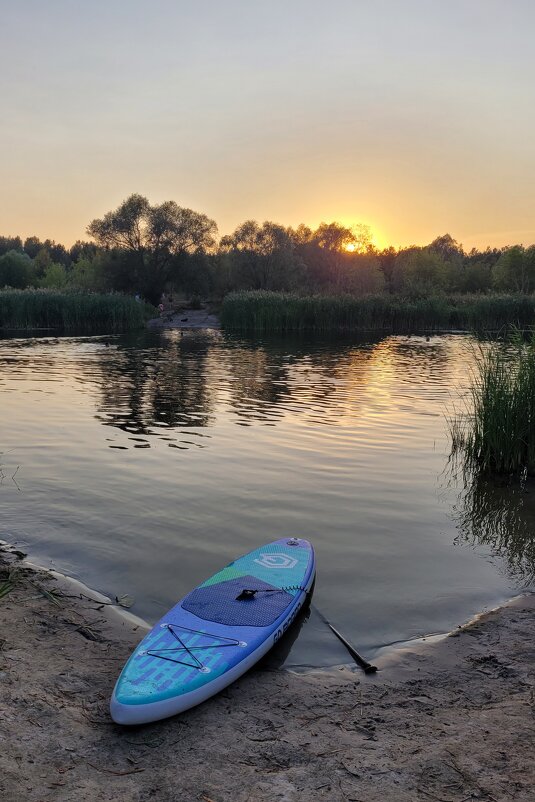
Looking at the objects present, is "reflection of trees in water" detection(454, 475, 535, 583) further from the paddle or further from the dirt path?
the dirt path

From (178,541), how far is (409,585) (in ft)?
7.29

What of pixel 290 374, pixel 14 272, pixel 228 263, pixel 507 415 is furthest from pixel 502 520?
pixel 14 272

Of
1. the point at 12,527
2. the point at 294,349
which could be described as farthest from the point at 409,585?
the point at 294,349

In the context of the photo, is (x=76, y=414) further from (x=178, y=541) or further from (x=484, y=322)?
(x=484, y=322)

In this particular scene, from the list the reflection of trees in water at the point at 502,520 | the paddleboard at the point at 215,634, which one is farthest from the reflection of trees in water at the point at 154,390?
the paddleboard at the point at 215,634

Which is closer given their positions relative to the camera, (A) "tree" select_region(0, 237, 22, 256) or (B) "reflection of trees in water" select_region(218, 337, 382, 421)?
(B) "reflection of trees in water" select_region(218, 337, 382, 421)

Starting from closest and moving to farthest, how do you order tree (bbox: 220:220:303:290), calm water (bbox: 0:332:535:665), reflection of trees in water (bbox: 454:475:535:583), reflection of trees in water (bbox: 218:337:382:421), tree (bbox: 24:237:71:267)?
calm water (bbox: 0:332:535:665) < reflection of trees in water (bbox: 454:475:535:583) < reflection of trees in water (bbox: 218:337:382:421) < tree (bbox: 220:220:303:290) < tree (bbox: 24:237:71:267)

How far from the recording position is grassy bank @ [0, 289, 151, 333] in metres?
36.4

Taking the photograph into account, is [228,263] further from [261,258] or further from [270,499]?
[270,499]

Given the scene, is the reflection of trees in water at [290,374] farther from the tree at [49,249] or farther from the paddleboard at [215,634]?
the tree at [49,249]

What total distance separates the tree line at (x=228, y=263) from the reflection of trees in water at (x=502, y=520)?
119ft

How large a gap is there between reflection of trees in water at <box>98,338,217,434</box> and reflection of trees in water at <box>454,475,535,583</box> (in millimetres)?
5520

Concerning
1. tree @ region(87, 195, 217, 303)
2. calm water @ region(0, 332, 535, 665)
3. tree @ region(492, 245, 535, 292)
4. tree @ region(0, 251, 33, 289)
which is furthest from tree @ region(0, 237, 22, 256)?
calm water @ region(0, 332, 535, 665)

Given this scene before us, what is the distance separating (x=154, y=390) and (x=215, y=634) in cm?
1197
